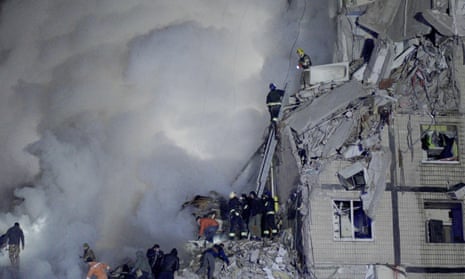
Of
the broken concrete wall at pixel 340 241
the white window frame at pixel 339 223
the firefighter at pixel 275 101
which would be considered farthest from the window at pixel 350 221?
the firefighter at pixel 275 101

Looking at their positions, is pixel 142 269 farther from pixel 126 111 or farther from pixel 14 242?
pixel 126 111

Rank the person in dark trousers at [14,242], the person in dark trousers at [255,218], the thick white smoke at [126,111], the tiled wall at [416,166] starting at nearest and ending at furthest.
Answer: the person in dark trousers at [255,218], the tiled wall at [416,166], the person in dark trousers at [14,242], the thick white smoke at [126,111]

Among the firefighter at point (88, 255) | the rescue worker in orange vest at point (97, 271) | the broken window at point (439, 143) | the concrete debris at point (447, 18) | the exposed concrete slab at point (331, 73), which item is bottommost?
the rescue worker in orange vest at point (97, 271)

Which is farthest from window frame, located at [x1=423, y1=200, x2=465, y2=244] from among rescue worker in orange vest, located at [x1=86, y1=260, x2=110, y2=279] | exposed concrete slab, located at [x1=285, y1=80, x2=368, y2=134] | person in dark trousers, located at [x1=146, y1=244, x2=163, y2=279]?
rescue worker in orange vest, located at [x1=86, y1=260, x2=110, y2=279]

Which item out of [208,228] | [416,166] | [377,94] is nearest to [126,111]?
[208,228]

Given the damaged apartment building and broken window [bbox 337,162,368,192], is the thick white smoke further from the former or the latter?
broken window [bbox 337,162,368,192]

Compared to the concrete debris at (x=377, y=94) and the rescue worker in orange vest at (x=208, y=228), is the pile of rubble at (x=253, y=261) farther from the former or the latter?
the concrete debris at (x=377, y=94)
